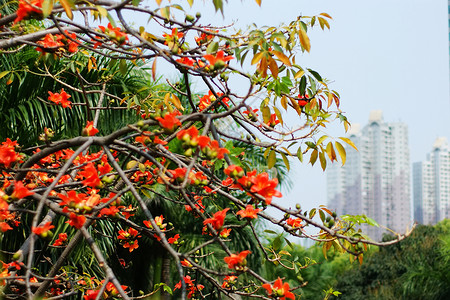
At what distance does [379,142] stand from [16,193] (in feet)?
140

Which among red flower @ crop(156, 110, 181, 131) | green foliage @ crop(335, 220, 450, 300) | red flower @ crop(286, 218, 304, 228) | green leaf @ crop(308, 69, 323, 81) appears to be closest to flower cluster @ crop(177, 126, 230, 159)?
red flower @ crop(156, 110, 181, 131)

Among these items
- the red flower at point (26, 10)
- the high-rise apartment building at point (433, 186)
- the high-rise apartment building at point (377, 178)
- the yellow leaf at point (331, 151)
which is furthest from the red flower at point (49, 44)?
the high-rise apartment building at point (433, 186)

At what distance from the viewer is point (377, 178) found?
4116 centimetres

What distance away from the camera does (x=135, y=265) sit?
23.7 feet

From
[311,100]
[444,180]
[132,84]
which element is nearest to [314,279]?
[132,84]

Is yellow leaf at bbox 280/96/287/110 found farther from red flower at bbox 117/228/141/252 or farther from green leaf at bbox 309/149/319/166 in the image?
red flower at bbox 117/228/141/252

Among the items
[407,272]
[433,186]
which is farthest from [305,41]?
[433,186]

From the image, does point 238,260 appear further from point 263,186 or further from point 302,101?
point 302,101

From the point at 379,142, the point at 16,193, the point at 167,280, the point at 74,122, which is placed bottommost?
the point at 167,280

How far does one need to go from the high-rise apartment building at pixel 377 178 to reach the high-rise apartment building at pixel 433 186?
324 centimetres

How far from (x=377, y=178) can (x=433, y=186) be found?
6814 millimetres

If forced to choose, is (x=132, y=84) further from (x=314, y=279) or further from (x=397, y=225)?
(x=397, y=225)

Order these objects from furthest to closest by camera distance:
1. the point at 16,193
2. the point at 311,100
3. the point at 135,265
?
1. the point at 135,265
2. the point at 311,100
3. the point at 16,193

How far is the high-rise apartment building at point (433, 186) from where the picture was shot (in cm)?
4259
